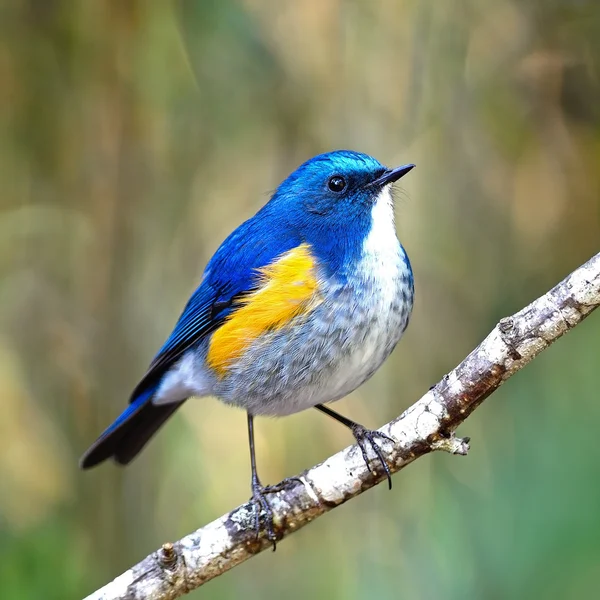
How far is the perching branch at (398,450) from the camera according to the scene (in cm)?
244

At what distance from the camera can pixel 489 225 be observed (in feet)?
15.2

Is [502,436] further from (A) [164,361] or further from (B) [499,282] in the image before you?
(A) [164,361]

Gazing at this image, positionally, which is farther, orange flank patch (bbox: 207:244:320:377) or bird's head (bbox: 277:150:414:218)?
bird's head (bbox: 277:150:414:218)

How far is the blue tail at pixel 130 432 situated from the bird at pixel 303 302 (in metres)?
0.26

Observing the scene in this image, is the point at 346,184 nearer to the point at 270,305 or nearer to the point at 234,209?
the point at 270,305

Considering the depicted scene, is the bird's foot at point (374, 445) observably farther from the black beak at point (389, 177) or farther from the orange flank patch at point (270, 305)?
the black beak at point (389, 177)

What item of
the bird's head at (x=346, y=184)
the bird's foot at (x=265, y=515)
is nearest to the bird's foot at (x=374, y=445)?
the bird's foot at (x=265, y=515)

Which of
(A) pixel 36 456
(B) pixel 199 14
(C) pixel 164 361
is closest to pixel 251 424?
(C) pixel 164 361

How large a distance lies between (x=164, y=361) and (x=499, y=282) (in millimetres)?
1744

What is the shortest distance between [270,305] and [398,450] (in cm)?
78

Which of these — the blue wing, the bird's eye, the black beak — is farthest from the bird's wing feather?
the black beak

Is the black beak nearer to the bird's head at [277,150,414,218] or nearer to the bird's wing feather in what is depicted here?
the bird's head at [277,150,414,218]

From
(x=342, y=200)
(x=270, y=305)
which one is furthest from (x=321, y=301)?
(x=342, y=200)

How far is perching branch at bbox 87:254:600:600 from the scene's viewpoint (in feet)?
8.01
